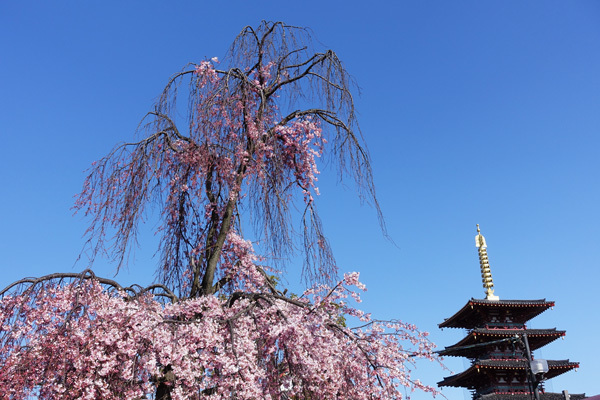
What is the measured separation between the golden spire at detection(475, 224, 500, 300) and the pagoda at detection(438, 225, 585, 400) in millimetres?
58

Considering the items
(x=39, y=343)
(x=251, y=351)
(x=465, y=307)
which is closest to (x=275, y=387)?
(x=251, y=351)

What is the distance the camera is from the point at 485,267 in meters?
28.3

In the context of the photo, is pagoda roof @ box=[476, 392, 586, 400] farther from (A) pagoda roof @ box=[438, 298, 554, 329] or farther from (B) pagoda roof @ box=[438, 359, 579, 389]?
(A) pagoda roof @ box=[438, 298, 554, 329]

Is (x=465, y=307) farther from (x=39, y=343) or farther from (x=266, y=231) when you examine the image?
(x=39, y=343)

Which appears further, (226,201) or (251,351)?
(226,201)

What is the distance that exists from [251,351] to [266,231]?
146 cm

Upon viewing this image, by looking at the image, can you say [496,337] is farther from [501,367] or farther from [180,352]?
[180,352]

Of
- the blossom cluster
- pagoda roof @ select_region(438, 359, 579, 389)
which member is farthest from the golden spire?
the blossom cluster

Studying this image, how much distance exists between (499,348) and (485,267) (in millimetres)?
4912

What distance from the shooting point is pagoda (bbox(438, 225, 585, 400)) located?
76.9ft

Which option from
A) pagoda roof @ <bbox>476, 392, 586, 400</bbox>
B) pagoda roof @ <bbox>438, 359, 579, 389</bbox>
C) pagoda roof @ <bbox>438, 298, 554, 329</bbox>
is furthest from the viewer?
pagoda roof @ <bbox>438, 298, 554, 329</bbox>

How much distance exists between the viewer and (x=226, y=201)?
21.3 feet

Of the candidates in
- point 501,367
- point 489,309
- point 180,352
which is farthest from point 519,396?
Result: point 180,352

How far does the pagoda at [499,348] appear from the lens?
76.9 feet
